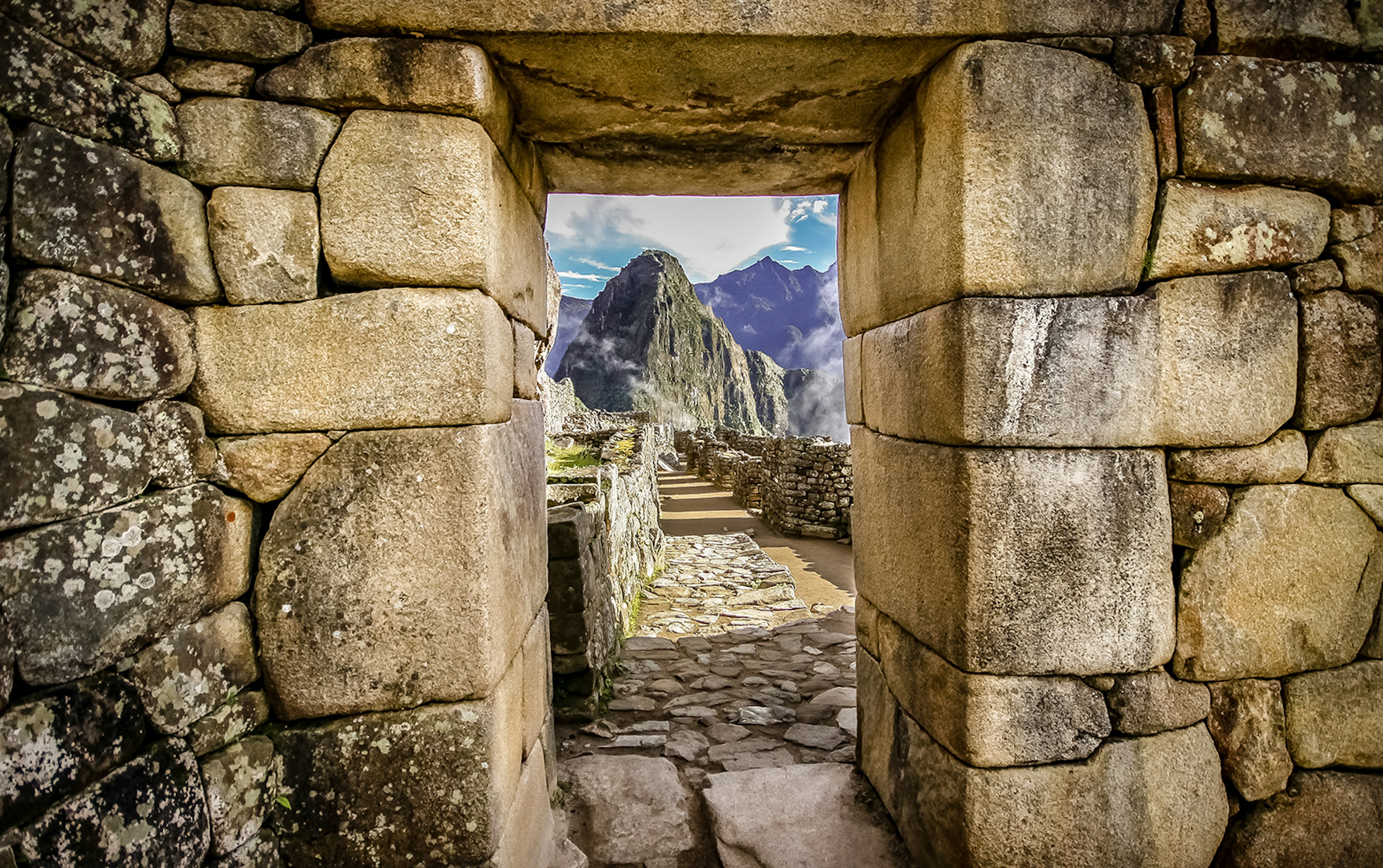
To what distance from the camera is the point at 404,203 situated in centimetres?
176

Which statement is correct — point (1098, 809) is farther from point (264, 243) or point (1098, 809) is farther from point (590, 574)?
point (264, 243)

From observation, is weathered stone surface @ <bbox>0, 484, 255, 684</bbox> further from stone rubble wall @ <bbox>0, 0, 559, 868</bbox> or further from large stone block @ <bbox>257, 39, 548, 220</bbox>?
large stone block @ <bbox>257, 39, 548, 220</bbox>

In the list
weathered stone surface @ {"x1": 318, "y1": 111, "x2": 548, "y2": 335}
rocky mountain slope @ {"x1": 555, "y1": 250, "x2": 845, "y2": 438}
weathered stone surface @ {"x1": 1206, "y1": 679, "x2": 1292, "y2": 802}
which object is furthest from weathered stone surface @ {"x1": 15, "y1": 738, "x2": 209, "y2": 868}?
rocky mountain slope @ {"x1": 555, "y1": 250, "x2": 845, "y2": 438}

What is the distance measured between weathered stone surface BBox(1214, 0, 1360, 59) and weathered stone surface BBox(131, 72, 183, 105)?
3.04 meters

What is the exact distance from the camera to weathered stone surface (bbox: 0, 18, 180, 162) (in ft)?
4.18

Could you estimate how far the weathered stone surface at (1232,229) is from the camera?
1.93 metres

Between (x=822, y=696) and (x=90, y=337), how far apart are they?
3808 mm

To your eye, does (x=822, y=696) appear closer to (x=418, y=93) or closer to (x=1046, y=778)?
(x=1046, y=778)

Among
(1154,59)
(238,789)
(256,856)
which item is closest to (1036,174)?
(1154,59)

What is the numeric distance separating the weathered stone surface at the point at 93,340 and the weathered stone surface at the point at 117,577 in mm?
286

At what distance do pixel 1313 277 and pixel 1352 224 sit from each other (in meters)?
0.23

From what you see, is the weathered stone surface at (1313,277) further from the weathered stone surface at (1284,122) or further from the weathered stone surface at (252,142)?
the weathered stone surface at (252,142)

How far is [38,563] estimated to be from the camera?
1.27 m

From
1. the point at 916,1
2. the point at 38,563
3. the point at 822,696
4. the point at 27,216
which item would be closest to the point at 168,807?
the point at 38,563
